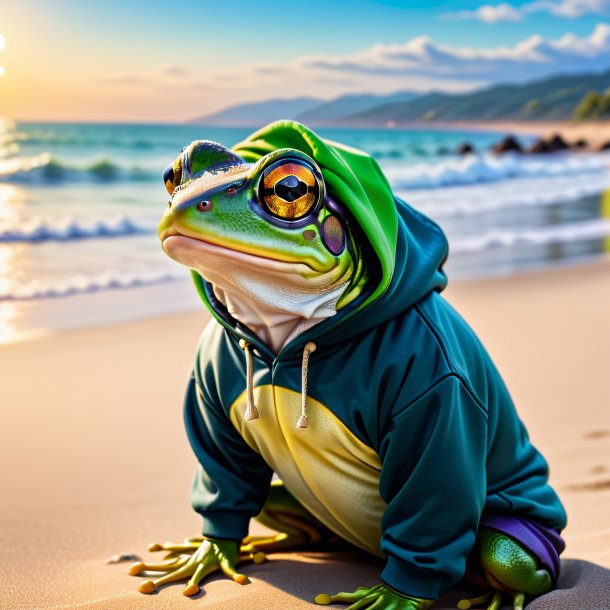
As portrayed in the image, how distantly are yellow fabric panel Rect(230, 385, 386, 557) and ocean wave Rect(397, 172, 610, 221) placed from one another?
30.2 ft

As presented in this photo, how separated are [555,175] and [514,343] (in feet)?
35.8

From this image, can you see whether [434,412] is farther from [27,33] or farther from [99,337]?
[27,33]

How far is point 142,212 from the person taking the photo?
12594mm

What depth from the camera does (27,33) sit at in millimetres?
20938

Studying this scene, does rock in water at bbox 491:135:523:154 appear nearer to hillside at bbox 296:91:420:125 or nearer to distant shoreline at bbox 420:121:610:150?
distant shoreline at bbox 420:121:610:150

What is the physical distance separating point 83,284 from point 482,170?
1005 cm

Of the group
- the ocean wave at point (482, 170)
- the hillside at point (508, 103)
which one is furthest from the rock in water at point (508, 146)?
the hillside at point (508, 103)

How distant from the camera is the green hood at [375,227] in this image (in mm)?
2568

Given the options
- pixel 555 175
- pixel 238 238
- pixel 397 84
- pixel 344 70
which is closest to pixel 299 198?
pixel 238 238

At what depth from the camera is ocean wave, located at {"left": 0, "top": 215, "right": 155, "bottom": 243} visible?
10.6m

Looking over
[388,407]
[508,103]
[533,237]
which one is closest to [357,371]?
[388,407]

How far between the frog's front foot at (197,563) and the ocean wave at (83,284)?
15.2 ft

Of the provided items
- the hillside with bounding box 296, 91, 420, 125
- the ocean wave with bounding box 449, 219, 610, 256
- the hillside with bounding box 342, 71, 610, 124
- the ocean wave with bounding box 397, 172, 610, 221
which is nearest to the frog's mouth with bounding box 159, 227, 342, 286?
the ocean wave with bounding box 449, 219, 610, 256

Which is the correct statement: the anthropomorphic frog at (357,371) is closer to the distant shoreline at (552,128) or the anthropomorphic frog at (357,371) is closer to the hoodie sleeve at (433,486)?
the hoodie sleeve at (433,486)
